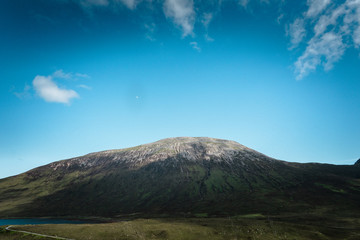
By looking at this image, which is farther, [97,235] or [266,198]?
[266,198]

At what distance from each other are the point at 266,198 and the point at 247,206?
2845 centimetres

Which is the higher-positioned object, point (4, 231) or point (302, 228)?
point (4, 231)

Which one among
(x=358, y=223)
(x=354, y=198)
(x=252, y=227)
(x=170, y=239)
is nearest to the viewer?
(x=170, y=239)

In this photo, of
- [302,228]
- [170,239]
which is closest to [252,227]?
[302,228]

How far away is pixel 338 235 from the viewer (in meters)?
73.3

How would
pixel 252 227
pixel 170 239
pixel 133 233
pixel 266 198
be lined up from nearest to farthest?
pixel 170 239 < pixel 133 233 < pixel 252 227 < pixel 266 198

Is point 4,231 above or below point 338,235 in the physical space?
above

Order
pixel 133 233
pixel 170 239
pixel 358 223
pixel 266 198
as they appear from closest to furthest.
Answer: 1. pixel 170 239
2. pixel 133 233
3. pixel 358 223
4. pixel 266 198

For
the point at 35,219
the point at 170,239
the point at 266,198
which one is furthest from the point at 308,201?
the point at 35,219

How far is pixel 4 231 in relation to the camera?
7994 cm

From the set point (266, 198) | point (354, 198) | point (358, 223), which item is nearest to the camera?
point (358, 223)

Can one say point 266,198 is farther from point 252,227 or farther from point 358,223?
point 252,227

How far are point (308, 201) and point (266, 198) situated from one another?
108 ft

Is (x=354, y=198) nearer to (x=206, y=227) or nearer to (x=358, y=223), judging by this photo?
(x=358, y=223)
